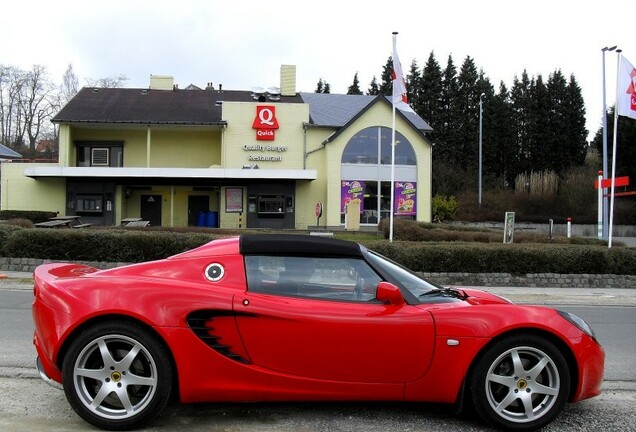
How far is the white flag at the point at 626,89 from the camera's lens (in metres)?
19.9

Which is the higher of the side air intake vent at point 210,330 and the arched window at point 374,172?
the arched window at point 374,172

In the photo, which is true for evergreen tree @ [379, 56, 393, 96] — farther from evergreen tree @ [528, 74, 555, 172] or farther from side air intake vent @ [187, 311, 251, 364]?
side air intake vent @ [187, 311, 251, 364]

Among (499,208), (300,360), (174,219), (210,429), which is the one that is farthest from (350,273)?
(499,208)

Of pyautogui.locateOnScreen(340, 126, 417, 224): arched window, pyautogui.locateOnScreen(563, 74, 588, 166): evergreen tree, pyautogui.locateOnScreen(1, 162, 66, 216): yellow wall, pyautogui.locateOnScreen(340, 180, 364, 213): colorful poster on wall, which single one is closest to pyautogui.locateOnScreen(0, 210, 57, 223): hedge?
pyautogui.locateOnScreen(1, 162, 66, 216): yellow wall

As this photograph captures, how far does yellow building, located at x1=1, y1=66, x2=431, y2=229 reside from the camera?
105ft

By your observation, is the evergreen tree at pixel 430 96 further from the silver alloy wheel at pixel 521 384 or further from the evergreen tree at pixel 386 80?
the silver alloy wheel at pixel 521 384

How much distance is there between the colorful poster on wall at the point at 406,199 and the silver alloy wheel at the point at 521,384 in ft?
97.8

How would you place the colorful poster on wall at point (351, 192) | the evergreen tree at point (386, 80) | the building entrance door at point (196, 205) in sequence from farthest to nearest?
1. the evergreen tree at point (386, 80)
2. the building entrance door at point (196, 205)
3. the colorful poster on wall at point (351, 192)

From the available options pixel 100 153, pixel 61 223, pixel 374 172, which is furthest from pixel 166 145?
pixel 374 172

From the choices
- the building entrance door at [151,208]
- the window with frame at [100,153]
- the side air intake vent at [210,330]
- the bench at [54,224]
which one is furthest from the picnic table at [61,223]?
the side air intake vent at [210,330]

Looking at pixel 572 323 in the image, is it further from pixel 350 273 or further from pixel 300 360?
pixel 300 360

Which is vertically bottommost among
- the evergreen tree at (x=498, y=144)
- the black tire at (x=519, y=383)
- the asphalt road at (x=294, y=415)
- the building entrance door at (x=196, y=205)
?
the asphalt road at (x=294, y=415)

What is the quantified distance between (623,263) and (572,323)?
13.5m

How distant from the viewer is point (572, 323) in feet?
13.5
